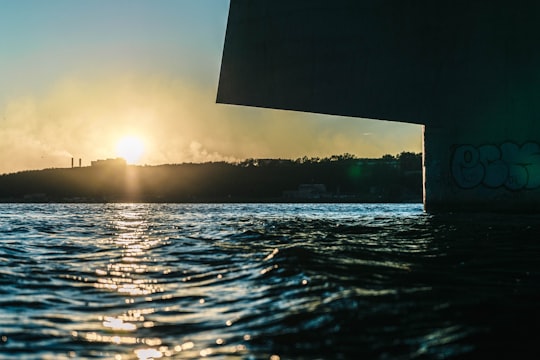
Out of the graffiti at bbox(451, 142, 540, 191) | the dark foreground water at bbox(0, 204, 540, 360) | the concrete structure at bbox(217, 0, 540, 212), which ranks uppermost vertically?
the concrete structure at bbox(217, 0, 540, 212)

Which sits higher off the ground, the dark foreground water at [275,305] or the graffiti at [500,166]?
the graffiti at [500,166]

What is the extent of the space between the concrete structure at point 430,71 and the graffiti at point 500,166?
50 millimetres

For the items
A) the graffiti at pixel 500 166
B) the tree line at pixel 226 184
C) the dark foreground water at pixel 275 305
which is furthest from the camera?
the tree line at pixel 226 184

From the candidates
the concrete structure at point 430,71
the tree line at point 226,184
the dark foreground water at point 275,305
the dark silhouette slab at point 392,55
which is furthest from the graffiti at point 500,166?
the tree line at point 226,184

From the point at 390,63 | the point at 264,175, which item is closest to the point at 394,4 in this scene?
the point at 390,63

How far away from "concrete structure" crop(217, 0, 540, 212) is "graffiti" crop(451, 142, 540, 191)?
50 mm

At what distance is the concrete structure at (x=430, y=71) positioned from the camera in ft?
94.7

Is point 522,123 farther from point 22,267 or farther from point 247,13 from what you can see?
point 22,267

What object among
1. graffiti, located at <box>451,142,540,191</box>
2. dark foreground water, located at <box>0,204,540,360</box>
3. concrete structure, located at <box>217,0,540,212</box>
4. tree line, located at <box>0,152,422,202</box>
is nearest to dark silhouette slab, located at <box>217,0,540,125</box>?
concrete structure, located at <box>217,0,540,212</box>

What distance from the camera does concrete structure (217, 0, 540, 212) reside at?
28.9m

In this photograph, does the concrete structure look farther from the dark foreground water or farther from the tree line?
the tree line

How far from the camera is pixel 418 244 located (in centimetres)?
1556

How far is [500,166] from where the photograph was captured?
29094mm

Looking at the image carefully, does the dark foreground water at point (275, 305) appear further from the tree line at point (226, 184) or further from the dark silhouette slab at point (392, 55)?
the tree line at point (226, 184)
